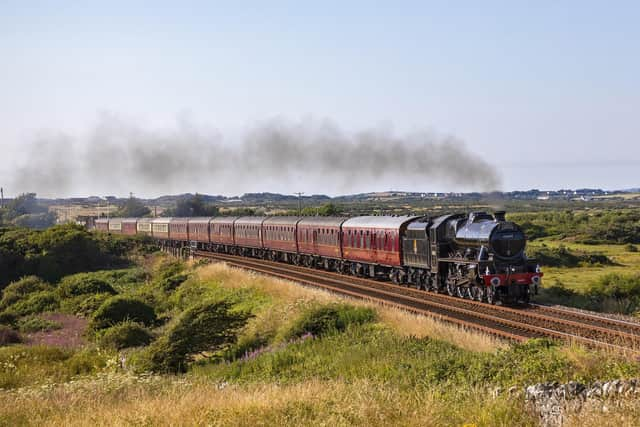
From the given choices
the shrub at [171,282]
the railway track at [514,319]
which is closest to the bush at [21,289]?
the shrub at [171,282]

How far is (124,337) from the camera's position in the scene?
1148 inches

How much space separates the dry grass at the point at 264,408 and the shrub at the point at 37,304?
106 ft

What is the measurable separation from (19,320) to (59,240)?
23.9 metres

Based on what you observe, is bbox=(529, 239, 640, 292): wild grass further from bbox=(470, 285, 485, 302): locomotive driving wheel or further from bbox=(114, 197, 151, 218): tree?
bbox=(114, 197, 151, 218): tree

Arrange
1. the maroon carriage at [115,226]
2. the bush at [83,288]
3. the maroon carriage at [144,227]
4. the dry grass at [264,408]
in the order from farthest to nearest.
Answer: the maroon carriage at [115,226] < the maroon carriage at [144,227] < the bush at [83,288] < the dry grass at [264,408]

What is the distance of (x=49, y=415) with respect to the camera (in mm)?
11812

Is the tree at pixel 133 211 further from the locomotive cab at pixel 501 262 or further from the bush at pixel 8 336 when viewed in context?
the locomotive cab at pixel 501 262

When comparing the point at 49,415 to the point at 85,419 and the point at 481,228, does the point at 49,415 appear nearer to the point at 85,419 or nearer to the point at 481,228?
the point at 85,419

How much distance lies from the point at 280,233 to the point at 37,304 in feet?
58.0

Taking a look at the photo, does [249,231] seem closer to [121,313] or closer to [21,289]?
[21,289]

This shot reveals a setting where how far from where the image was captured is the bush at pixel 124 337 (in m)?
28.9

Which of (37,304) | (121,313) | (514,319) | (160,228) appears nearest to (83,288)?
(37,304)

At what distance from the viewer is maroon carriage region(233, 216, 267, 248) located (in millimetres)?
60341

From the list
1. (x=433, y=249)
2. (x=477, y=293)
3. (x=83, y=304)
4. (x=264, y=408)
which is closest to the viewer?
(x=264, y=408)
